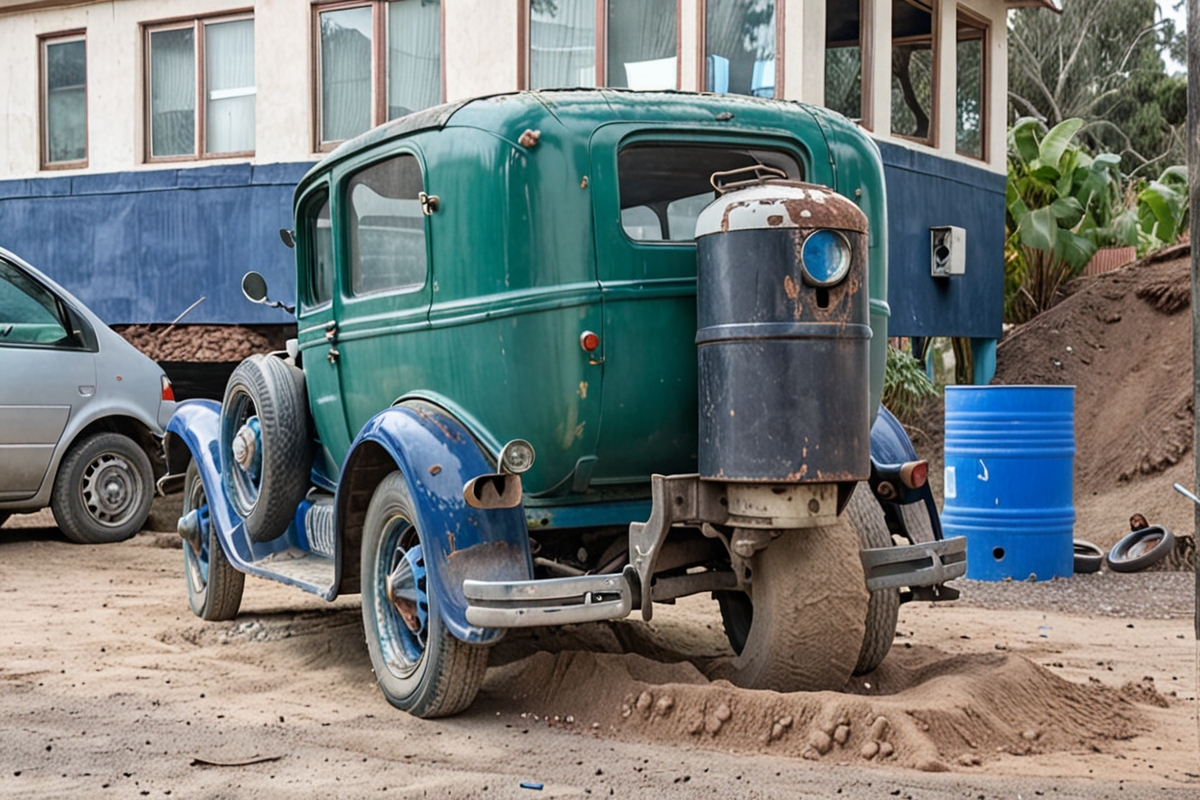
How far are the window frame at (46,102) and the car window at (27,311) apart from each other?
14.4 ft

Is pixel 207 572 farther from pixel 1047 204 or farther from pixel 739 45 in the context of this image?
pixel 1047 204

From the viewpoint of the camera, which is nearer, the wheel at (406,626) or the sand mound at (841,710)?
the sand mound at (841,710)

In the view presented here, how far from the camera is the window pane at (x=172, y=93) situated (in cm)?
1341

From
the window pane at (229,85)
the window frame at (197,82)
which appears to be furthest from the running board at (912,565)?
the window pane at (229,85)

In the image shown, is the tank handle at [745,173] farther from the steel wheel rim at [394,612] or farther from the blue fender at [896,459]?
the steel wheel rim at [394,612]

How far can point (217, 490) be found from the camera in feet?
21.4

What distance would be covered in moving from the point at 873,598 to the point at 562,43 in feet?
24.0

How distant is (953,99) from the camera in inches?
512

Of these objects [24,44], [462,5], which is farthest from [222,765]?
[24,44]

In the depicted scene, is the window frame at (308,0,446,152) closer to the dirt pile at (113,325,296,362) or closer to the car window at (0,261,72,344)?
the dirt pile at (113,325,296,362)

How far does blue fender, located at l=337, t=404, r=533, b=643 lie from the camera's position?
15.3 feet

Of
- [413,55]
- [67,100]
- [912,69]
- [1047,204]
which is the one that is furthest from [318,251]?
[1047,204]

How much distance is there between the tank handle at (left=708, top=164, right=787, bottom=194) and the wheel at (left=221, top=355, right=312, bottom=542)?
7.02ft

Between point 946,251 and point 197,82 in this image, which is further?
point 197,82
